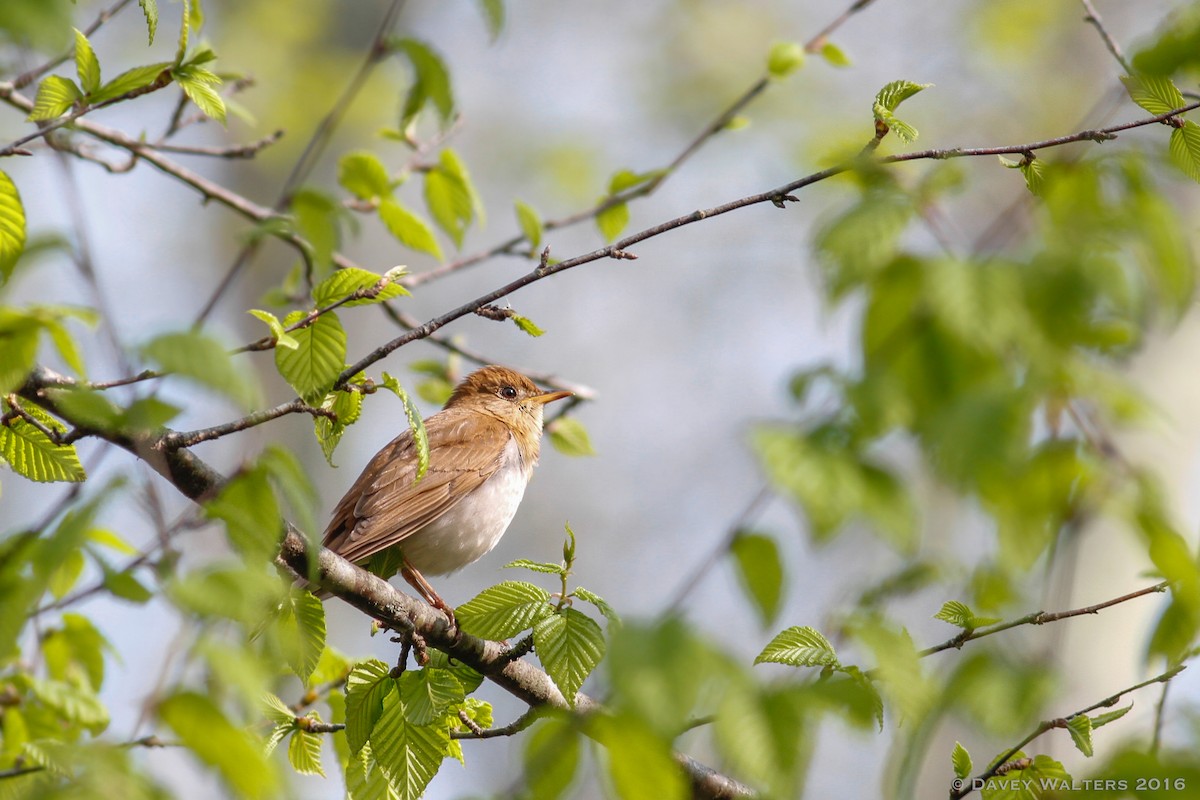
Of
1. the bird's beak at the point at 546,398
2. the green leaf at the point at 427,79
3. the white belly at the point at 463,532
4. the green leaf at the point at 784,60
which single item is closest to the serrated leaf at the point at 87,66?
the green leaf at the point at 427,79

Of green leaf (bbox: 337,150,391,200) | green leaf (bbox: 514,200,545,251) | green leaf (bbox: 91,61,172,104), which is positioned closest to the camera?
green leaf (bbox: 91,61,172,104)

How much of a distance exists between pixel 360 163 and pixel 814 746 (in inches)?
131

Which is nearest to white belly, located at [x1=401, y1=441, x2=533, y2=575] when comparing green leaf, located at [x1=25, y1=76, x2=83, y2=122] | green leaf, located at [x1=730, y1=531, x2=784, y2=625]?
green leaf, located at [x1=25, y1=76, x2=83, y2=122]

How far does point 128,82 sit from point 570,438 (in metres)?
2.44

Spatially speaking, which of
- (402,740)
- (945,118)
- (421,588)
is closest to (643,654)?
(402,740)

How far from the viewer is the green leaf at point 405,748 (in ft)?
9.72

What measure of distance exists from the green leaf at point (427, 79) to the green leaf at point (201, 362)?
6.39 feet

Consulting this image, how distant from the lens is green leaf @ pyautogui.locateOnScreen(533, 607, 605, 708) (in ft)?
8.79

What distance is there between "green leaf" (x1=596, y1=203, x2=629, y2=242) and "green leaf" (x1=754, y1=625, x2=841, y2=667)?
86.5 inches

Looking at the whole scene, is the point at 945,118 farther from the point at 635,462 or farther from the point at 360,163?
the point at 360,163

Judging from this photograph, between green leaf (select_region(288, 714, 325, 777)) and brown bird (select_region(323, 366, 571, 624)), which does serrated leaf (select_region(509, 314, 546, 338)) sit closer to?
green leaf (select_region(288, 714, 325, 777))

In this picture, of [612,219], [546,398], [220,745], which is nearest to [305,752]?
[220,745]

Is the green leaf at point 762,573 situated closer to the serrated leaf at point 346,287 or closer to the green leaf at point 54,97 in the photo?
the serrated leaf at point 346,287

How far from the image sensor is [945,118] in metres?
14.3
